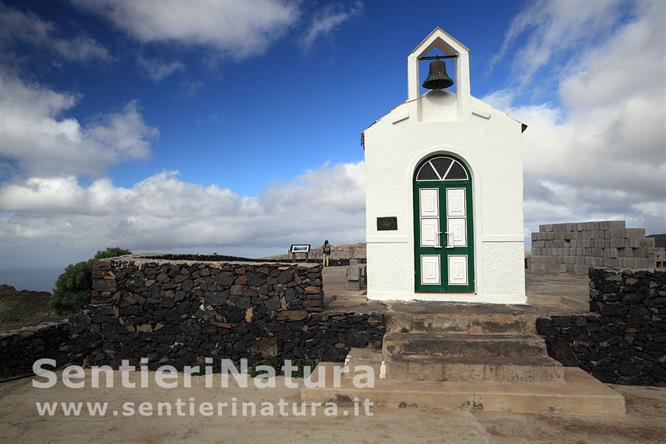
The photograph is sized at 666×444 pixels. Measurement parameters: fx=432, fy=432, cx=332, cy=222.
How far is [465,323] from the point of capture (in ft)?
22.3

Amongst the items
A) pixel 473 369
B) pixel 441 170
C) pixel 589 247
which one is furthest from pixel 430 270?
pixel 589 247

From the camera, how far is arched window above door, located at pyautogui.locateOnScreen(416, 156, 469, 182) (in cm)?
848

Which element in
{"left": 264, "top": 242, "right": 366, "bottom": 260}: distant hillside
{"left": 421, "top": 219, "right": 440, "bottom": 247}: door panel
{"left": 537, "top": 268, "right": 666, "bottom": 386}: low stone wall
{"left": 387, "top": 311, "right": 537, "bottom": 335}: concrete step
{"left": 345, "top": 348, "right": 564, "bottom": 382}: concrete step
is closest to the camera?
{"left": 345, "top": 348, "right": 564, "bottom": 382}: concrete step

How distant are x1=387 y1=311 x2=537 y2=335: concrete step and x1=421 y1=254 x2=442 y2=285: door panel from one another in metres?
1.56

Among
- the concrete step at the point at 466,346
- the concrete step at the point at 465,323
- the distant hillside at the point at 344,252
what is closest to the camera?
the concrete step at the point at 466,346

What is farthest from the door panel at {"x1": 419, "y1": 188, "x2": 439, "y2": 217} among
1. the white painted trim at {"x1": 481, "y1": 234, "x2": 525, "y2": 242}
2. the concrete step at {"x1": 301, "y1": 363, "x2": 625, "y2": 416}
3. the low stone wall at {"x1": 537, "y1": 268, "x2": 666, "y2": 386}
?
the concrete step at {"x1": 301, "y1": 363, "x2": 625, "y2": 416}

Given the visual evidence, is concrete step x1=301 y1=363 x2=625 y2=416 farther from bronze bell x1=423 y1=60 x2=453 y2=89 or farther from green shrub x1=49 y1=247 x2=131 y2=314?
green shrub x1=49 y1=247 x2=131 y2=314

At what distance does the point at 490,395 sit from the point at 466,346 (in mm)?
963

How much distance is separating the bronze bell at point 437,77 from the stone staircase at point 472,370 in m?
4.36

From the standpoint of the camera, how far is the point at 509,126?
8.23m

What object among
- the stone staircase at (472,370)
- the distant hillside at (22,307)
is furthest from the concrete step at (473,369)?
the distant hillside at (22,307)

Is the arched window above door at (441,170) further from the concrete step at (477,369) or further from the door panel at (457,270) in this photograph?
the concrete step at (477,369)

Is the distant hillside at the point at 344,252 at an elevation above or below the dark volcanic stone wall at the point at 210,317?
above

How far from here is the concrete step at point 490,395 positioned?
17.0 feet
